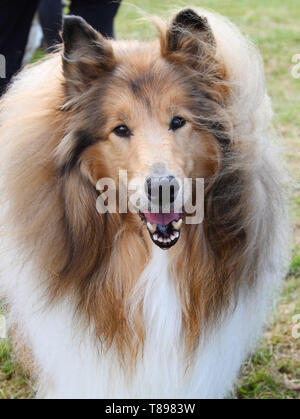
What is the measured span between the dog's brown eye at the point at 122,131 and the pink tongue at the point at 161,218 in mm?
284

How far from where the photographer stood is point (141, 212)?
205 centimetres

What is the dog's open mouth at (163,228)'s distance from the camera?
6.64 ft

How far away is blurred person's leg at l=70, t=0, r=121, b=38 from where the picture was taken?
312 centimetres

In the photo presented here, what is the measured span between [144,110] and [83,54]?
0.98ft

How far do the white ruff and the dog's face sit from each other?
0.34 m

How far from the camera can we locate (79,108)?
2.10 metres

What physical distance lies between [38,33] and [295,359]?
477cm

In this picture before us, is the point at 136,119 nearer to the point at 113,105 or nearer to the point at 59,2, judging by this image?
the point at 113,105

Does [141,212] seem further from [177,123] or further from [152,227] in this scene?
[177,123]
